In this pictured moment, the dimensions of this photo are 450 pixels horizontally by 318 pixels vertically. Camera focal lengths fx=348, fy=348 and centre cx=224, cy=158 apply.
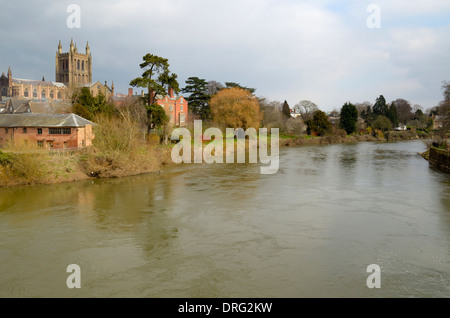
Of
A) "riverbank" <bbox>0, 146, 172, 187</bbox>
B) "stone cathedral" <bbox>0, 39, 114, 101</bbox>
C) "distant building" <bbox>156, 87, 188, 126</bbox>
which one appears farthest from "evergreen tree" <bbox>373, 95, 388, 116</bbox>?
"riverbank" <bbox>0, 146, 172, 187</bbox>

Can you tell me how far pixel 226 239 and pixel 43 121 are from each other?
2309 centimetres

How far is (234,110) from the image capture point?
147ft

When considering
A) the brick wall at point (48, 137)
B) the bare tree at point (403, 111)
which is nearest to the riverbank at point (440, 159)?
the brick wall at point (48, 137)

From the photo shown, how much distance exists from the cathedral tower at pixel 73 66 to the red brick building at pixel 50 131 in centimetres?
8313

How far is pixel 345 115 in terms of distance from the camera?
67562 mm

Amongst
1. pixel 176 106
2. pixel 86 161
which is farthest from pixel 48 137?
pixel 176 106

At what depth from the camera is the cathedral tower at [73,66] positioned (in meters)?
104

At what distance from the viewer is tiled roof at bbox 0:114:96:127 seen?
27484mm

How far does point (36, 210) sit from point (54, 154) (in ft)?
27.3

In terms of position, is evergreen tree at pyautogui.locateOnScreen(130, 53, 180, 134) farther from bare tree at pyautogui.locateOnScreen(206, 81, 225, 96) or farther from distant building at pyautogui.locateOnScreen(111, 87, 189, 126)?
bare tree at pyautogui.locateOnScreen(206, 81, 225, 96)

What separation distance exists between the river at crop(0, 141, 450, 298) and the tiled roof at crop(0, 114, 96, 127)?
9.09 m

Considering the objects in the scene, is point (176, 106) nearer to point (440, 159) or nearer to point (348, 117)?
point (348, 117)

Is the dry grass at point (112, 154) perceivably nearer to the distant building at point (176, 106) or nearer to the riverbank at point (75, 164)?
the riverbank at point (75, 164)
